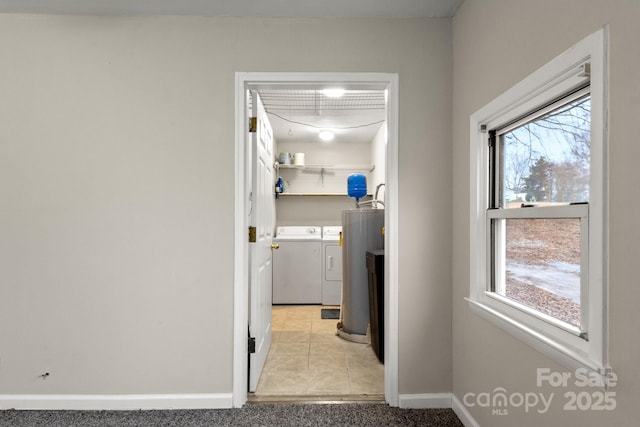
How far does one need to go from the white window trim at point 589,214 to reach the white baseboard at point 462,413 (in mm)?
592

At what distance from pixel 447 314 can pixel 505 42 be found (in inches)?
57.2

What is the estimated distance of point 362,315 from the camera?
3.09m

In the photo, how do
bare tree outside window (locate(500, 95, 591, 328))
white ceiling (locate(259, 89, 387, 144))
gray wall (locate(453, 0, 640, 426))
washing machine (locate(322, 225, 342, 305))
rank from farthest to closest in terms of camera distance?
washing machine (locate(322, 225, 342, 305)), white ceiling (locate(259, 89, 387, 144)), bare tree outside window (locate(500, 95, 591, 328)), gray wall (locate(453, 0, 640, 426))

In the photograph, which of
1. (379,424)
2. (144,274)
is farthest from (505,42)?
(144,274)

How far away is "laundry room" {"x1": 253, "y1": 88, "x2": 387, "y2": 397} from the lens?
8.19 feet

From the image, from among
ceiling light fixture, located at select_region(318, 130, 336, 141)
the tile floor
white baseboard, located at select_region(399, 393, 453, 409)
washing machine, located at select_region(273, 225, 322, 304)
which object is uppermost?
ceiling light fixture, located at select_region(318, 130, 336, 141)

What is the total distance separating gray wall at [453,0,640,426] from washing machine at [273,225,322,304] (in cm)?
257

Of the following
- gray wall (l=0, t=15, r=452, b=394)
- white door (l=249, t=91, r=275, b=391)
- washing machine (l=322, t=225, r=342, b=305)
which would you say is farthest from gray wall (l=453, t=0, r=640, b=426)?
washing machine (l=322, t=225, r=342, b=305)

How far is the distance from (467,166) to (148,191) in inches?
72.0

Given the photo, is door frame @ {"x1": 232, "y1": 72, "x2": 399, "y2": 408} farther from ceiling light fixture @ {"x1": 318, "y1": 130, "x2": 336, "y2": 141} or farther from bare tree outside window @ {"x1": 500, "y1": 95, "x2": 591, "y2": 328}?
ceiling light fixture @ {"x1": 318, "y1": 130, "x2": 336, "y2": 141}

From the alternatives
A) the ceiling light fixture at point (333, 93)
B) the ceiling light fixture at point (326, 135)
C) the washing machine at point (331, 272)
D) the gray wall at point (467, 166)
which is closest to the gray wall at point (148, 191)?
the gray wall at point (467, 166)

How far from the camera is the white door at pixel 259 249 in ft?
6.98

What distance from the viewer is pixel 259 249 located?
229 centimetres

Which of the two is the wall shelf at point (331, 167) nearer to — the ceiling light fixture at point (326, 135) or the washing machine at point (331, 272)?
the ceiling light fixture at point (326, 135)
